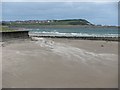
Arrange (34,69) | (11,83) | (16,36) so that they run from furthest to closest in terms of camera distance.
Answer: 1. (16,36)
2. (34,69)
3. (11,83)

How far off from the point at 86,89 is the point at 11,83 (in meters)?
3.07

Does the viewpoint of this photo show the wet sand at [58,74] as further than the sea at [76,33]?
No

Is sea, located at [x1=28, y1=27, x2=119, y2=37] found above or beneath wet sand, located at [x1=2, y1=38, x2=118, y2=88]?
beneath

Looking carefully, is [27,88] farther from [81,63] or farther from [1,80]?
[81,63]

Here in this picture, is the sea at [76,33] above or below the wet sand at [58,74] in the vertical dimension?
below

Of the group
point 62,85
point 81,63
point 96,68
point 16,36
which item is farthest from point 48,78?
point 16,36

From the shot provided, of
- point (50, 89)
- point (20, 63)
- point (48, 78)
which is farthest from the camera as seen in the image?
point (20, 63)

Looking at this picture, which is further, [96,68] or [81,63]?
[81,63]

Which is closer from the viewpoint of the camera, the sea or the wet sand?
the wet sand

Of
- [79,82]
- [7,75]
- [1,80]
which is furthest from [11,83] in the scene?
[79,82]

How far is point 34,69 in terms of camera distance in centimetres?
1599

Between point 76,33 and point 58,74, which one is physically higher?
point 58,74

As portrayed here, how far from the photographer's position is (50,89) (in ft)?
39.0

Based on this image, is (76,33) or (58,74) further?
(76,33)
